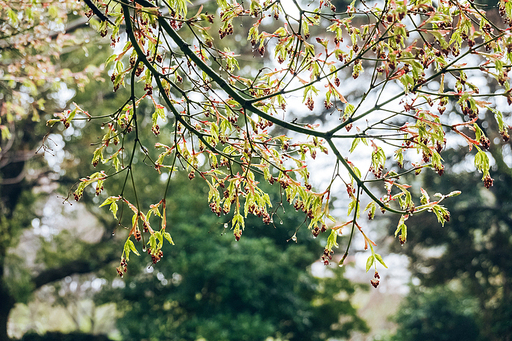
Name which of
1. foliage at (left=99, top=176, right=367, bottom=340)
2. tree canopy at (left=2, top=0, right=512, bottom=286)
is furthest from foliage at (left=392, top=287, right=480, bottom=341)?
tree canopy at (left=2, top=0, right=512, bottom=286)

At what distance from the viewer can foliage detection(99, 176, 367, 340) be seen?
652cm

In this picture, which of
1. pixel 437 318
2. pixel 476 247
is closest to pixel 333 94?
pixel 476 247

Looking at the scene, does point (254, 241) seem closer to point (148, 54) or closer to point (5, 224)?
point (5, 224)

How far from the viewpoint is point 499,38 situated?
1.52m

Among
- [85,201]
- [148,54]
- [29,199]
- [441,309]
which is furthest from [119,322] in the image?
[441,309]

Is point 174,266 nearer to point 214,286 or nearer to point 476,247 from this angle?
point 214,286

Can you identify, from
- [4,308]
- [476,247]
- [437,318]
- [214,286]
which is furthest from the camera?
[437,318]

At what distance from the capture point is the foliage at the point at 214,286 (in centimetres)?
652

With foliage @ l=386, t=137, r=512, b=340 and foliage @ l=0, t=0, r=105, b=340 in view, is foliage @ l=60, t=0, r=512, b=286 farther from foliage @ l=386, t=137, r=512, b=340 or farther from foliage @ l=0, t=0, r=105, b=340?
foliage @ l=386, t=137, r=512, b=340

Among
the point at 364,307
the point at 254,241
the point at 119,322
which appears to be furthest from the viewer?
the point at 364,307

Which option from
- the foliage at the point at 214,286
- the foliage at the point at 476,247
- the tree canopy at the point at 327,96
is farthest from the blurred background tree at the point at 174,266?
the tree canopy at the point at 327,96

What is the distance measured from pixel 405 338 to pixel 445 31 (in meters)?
9.50

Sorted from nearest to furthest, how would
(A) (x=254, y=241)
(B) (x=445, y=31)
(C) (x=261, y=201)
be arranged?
(B) (x=445, y=31), (C) (x=261, y=201), (A) (x=254, y=241)

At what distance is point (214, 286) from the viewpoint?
23.2 ft
